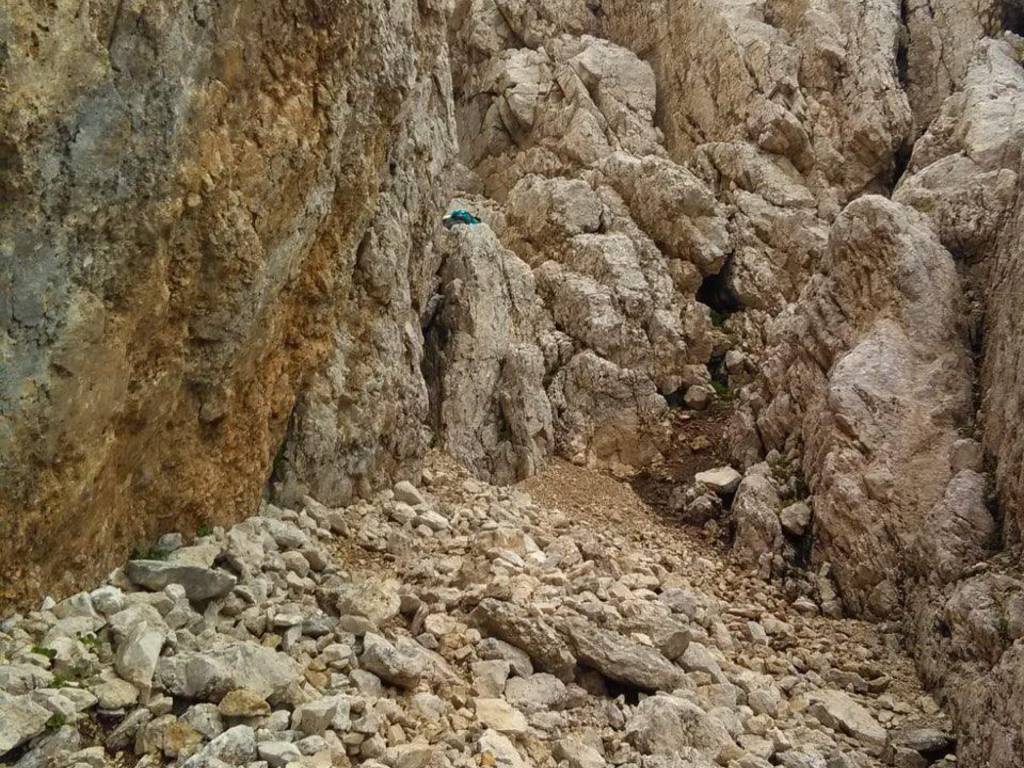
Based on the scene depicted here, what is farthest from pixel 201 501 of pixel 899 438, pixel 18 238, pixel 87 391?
pixel 899 438

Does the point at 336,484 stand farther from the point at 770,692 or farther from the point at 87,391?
the point at 770,692

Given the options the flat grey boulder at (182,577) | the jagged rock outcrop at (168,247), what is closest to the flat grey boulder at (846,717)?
the flat grey boulder at (182,577)

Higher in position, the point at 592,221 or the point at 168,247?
the point at 592,221

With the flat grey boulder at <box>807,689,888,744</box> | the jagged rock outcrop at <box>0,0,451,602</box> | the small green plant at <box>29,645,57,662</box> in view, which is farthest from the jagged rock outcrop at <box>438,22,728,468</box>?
the small green plant at <box>29,645,57,662</box>

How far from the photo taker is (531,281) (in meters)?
21.3

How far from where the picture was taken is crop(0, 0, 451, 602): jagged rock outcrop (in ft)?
20.6

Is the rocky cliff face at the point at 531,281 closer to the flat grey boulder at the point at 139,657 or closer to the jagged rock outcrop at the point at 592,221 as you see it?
the jagged rock outcrop at the point at 592,221

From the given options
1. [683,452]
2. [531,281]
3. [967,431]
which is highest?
[531,281]

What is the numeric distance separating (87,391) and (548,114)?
26198mm

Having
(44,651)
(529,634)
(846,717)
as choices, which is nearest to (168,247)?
(44,651)

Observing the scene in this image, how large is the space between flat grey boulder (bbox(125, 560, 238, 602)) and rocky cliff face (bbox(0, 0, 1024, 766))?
1.04 feet

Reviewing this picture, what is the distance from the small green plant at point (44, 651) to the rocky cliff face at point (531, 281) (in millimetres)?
577

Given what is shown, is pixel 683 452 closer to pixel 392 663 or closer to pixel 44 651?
pixel 392 663

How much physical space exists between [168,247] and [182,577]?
3513 mm
